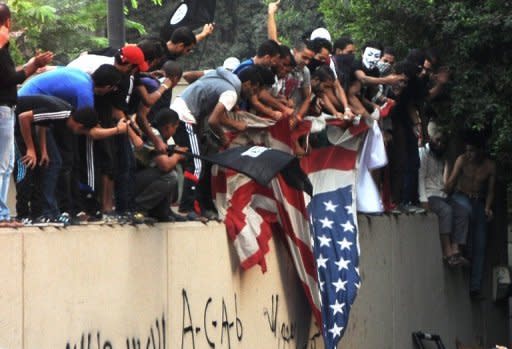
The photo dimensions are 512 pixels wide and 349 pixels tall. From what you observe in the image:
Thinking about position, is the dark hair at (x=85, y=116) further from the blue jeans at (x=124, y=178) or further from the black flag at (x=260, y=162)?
the black flag at (x=260, y=162)

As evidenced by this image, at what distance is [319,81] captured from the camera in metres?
17.0

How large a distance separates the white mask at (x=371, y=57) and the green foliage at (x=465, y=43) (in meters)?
2.77

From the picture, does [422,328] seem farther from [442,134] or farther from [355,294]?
[355,294]

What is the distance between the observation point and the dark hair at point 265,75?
15.3m

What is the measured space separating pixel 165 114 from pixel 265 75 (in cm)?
226

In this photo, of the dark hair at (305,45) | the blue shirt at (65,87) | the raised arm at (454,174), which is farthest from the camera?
the raised arm at (454,174)

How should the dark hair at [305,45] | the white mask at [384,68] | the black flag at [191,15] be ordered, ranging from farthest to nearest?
the white mask at [384,68] < the dark hair at [305,45] < the black flag at [191,15]

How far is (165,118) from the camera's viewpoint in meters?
13.4

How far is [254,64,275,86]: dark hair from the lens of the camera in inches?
604

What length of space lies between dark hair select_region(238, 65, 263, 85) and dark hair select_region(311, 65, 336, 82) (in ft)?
5.60

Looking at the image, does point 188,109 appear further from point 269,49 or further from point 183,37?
point 269,49

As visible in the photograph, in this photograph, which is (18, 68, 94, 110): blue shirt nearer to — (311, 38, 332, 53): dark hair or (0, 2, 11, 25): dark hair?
(0, 2, 11, 25): dark hair

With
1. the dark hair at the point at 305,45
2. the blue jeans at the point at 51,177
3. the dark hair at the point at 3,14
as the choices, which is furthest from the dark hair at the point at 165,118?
the dark hair at the point at 305,45

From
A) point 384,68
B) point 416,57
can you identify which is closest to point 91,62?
point 384,68
